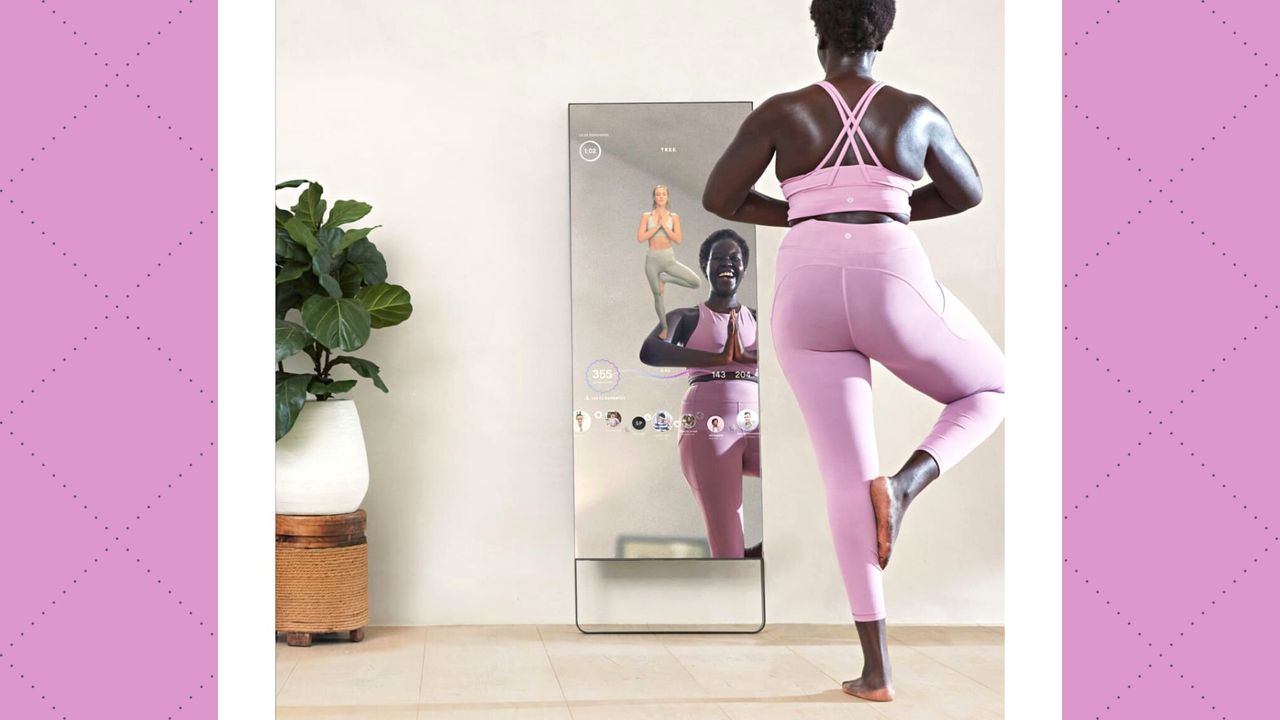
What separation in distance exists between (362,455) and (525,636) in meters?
0.77

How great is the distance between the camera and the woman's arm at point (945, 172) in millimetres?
2463

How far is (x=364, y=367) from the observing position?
350 cm

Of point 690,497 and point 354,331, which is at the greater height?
point 354,331

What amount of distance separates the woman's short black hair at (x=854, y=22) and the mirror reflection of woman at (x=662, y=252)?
4.26ft

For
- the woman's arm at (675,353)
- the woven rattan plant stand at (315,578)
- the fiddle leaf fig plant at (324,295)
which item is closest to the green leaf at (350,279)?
the fiddle leaf fig plant at (324,295)

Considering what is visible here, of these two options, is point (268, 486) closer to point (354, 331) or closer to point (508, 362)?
point (354, 331)

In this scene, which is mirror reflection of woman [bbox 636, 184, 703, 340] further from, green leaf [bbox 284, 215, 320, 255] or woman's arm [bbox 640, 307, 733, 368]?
green leaf [bbox 284, 215, 320, 255]

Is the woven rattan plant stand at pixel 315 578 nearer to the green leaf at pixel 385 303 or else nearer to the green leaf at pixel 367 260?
the green leaf at pixel 385 303

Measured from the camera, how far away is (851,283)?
2.45 metres

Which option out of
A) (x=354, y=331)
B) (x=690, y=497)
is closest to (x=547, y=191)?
(x=354, y=331)

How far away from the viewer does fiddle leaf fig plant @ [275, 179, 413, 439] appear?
10.9 feet
